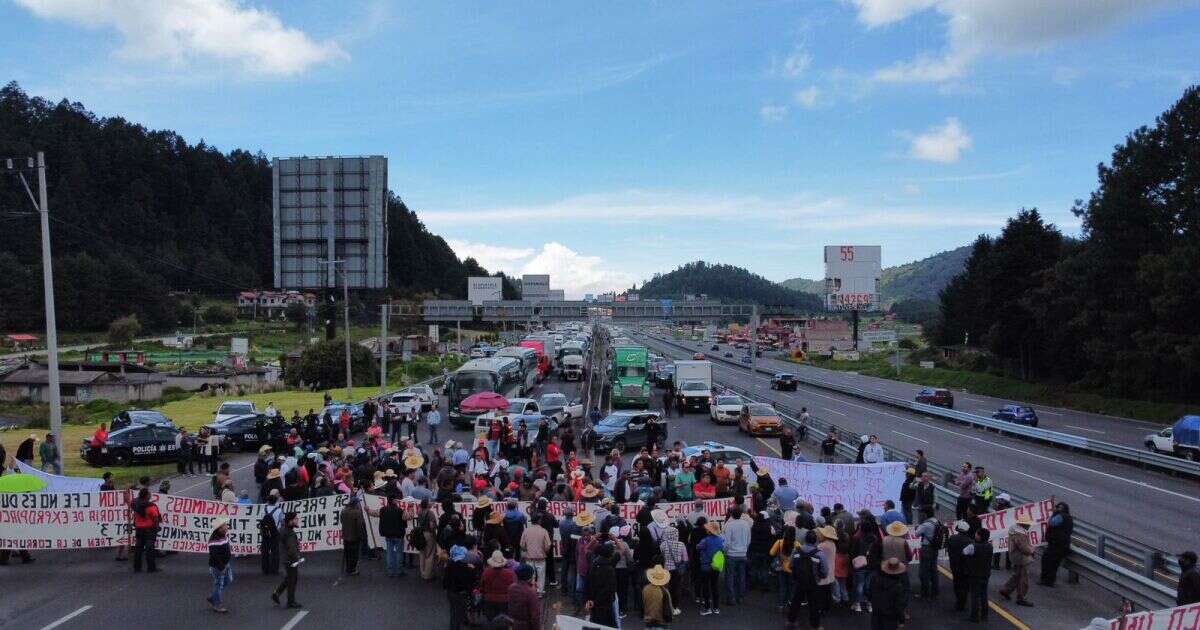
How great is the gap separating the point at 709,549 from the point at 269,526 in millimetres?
7802

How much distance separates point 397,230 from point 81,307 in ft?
259

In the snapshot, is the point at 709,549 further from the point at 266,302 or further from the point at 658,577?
the point at 266,302

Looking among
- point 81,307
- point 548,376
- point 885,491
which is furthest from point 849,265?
point 81,307

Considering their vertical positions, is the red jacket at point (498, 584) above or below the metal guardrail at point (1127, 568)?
above

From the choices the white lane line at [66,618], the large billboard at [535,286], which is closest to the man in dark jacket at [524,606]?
the white lane line at [66,618]

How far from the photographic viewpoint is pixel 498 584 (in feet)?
36.5

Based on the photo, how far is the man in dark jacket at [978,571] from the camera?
1248 centimetres

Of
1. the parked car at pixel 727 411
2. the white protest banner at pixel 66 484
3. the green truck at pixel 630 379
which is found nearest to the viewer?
the white protest banner at pixel 66 484

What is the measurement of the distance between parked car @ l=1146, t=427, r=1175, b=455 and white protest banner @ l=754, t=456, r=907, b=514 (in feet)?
68.4

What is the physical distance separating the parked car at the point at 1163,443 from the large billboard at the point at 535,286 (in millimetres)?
87567

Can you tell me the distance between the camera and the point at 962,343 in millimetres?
107188

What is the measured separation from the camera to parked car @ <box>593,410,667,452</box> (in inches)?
1213

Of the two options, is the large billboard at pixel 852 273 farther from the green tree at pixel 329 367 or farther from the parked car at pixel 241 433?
the parked car at pixel 241 433

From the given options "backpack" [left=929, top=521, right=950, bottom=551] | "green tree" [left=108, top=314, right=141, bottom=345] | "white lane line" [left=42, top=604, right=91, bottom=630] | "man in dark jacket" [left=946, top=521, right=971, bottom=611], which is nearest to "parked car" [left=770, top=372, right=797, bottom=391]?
"backpack" [left=929, top=521, right=950, bottom=551]
